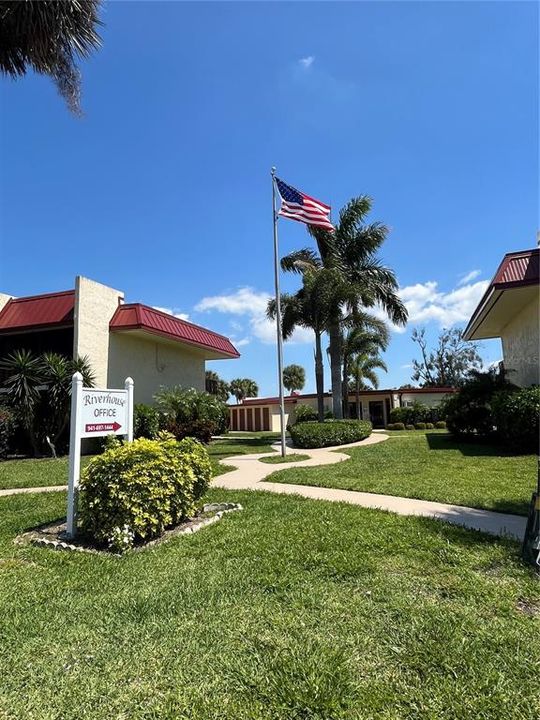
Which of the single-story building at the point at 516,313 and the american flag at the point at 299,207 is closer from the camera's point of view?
the single-story building at the point at 516,313

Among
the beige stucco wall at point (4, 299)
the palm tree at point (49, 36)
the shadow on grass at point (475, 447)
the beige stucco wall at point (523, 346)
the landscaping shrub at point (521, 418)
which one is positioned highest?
the palm tree at point (49, 36)

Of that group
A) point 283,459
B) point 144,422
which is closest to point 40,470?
point 144,422

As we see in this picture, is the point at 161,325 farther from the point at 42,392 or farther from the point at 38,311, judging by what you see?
the point at 42,392

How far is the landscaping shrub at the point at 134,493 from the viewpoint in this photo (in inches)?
196

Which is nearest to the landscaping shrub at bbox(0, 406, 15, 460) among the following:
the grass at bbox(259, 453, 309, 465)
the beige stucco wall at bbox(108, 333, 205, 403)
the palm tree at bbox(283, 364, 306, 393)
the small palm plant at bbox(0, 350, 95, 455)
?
the small palm plant at bbox(0, 350, 95, 455)

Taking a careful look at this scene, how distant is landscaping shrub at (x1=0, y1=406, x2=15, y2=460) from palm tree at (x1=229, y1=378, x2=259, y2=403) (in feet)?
142

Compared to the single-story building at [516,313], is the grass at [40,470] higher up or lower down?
lower down

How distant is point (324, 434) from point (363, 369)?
2079cm

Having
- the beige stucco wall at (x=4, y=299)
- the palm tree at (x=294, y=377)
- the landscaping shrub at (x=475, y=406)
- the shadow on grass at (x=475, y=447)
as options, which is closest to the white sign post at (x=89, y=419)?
the shadow on grass at (x=475, y=447)

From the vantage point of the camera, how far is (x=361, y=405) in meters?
35.5

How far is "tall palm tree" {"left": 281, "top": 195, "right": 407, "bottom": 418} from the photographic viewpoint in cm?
1903

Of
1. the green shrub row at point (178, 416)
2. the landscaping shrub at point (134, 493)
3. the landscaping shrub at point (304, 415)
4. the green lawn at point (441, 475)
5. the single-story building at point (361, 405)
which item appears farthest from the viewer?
the single-story building at point (361, 405)

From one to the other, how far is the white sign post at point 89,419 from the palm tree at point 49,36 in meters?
5.68

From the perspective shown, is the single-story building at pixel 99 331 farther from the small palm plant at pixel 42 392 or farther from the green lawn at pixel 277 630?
the green lawn at pixel 277 630
